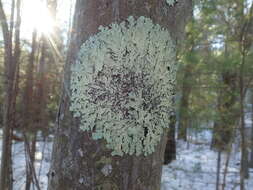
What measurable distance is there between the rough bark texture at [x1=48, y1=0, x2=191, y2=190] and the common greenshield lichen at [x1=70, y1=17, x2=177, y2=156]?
0.02 m

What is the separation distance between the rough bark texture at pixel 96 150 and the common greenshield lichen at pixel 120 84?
2 centimetres

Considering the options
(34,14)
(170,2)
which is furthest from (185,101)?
(170,2)

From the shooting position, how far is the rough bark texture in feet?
1.57

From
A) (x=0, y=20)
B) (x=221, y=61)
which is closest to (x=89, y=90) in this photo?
(x=0, y=20)

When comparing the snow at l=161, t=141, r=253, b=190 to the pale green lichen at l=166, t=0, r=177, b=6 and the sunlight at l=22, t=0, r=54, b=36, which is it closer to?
the sunlight at l=22, t=0, r=54, b=36

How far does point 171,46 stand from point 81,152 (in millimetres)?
339

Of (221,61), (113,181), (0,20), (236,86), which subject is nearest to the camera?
(113,181)

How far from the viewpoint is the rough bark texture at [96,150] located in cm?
48

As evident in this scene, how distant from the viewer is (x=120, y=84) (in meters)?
0.48

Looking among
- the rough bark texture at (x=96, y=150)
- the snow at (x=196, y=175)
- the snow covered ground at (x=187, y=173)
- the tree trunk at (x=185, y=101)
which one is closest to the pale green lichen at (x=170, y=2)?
the rough bark texture at (x=96, y=150)

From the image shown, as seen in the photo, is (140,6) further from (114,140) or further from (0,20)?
(0,20)

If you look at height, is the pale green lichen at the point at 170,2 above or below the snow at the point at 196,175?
above

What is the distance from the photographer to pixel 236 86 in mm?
3422

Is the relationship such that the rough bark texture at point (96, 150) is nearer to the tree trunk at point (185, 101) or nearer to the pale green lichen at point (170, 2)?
the pale green lichen at point (170, 2)
